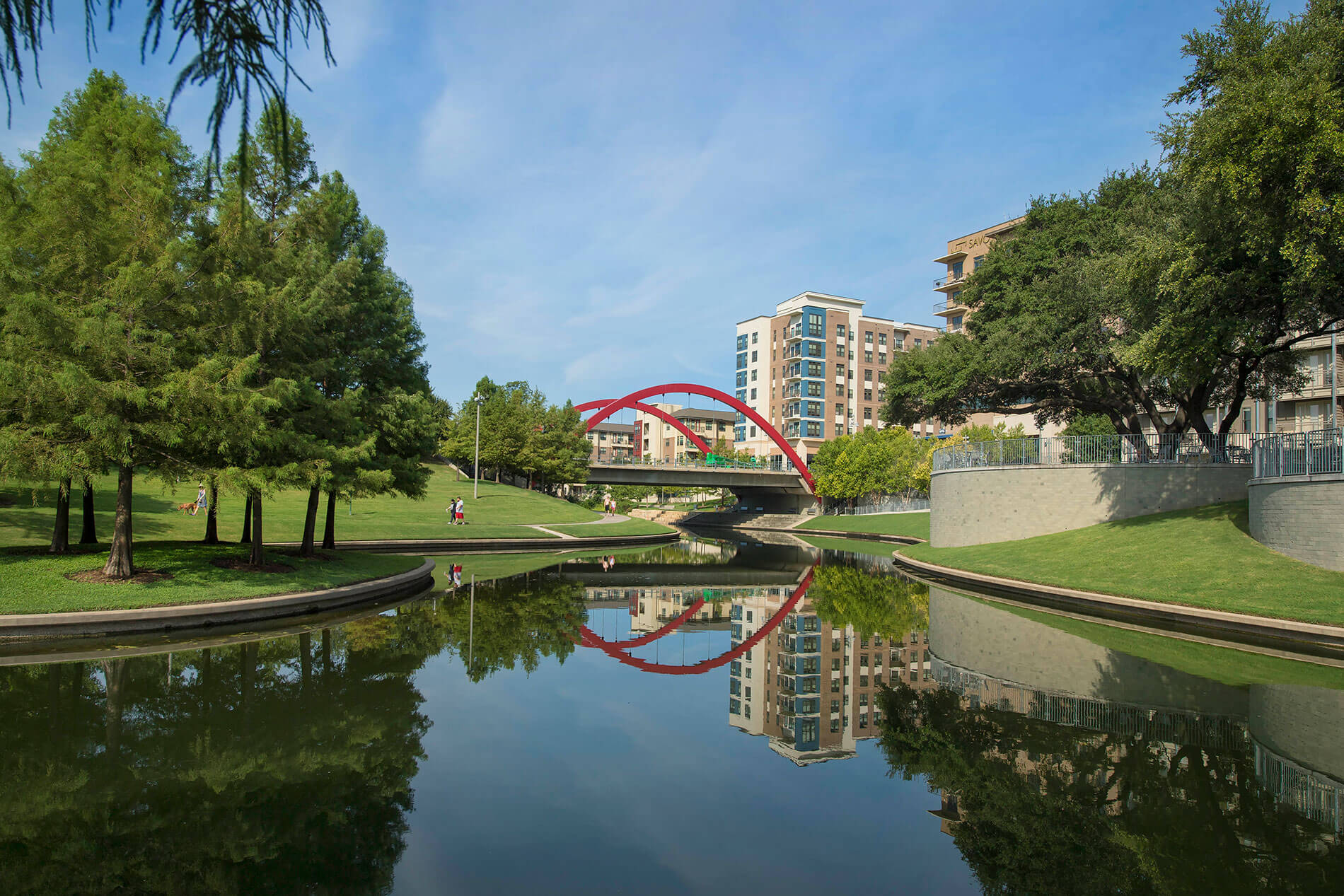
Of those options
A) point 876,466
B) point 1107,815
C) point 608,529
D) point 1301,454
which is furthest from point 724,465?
point 1107,815

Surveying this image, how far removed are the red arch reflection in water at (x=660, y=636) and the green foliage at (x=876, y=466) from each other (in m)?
45.1

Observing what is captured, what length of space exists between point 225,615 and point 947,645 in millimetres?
13332

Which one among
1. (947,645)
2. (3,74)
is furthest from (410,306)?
(3,74)

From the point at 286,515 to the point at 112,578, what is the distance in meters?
21.3

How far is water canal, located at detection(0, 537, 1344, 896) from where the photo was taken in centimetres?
529

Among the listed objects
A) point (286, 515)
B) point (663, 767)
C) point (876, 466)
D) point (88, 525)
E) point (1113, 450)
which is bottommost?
point (663, 767)

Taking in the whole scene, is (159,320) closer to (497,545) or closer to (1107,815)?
(1107,815)

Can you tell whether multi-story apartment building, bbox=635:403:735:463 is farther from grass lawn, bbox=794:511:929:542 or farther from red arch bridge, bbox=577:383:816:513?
grass lawn, bbox=794:511:929:542

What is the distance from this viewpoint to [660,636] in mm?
15219

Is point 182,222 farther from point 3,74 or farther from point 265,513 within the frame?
point 265,513

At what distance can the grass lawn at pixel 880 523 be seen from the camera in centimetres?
4841

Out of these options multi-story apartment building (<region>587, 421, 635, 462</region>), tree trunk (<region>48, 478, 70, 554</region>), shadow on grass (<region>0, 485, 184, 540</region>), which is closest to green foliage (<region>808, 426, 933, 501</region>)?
shadow on grass (<region>0, 485, 184, 540</region>)

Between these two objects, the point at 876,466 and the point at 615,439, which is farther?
the point at 615,439

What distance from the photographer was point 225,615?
47.2ft
